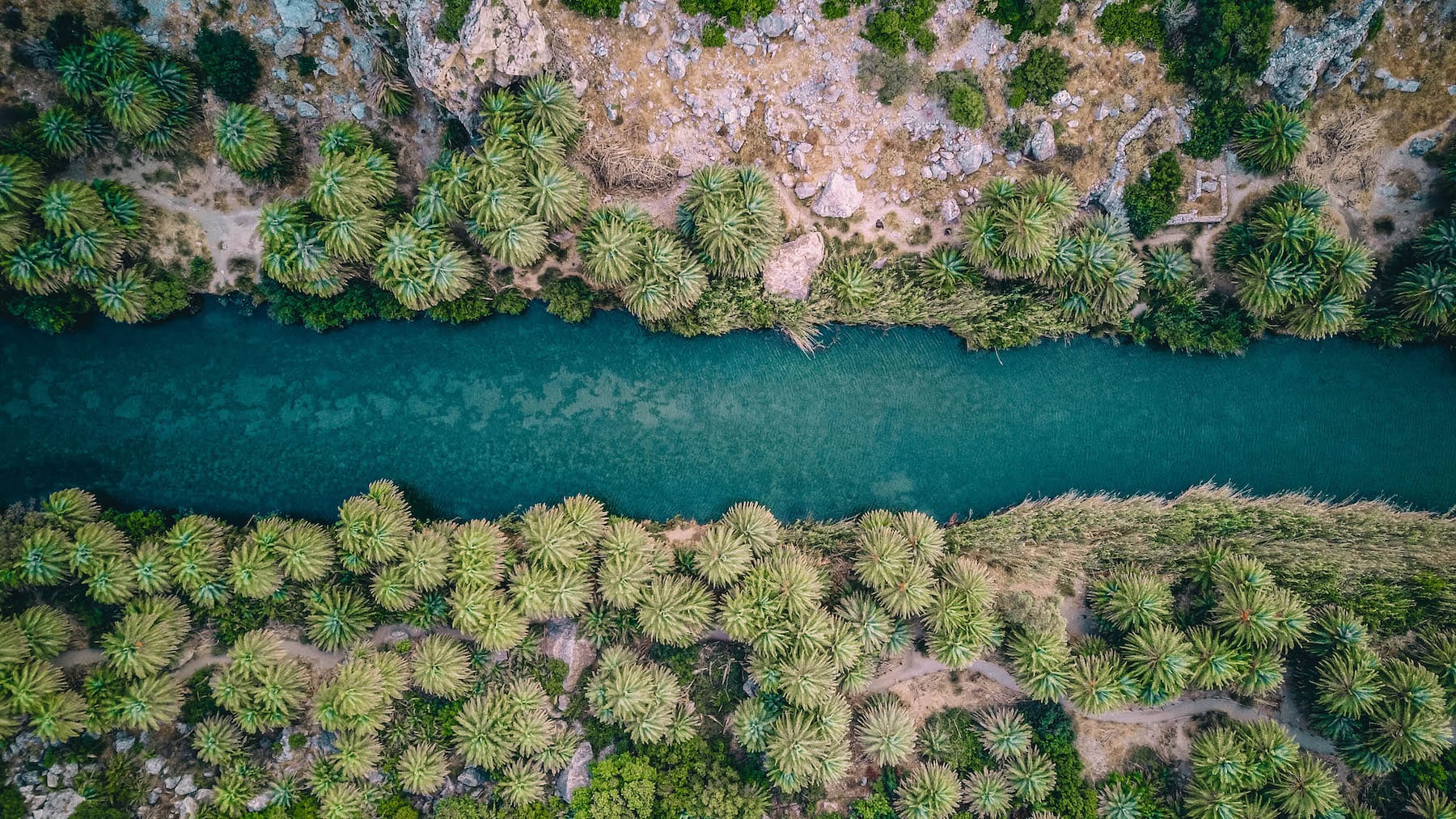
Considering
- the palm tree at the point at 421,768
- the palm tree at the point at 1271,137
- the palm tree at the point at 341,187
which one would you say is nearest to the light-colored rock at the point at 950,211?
the palm tree at the point at 1271,137

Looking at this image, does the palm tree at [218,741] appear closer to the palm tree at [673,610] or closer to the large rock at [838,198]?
the palm tree at [673,610]

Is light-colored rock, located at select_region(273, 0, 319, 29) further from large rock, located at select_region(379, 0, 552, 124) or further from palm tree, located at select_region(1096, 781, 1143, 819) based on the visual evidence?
palm tree, located at select_region(1096, 781, 1143, 819)

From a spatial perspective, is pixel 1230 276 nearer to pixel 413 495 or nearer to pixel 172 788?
pixel 413 495

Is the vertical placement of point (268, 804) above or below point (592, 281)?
below

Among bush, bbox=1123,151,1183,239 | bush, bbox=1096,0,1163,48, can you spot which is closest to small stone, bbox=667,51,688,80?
bush, bbox=1096,0,1163,48

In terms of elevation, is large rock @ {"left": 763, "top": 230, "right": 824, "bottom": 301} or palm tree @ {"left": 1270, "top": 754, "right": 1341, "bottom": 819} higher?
large rock @ {"left": 763, "top": 230, "right": 824, "bottom": 301}

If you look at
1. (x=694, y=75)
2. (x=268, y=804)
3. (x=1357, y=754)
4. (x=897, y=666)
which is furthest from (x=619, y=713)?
(x=1357, y=754)
